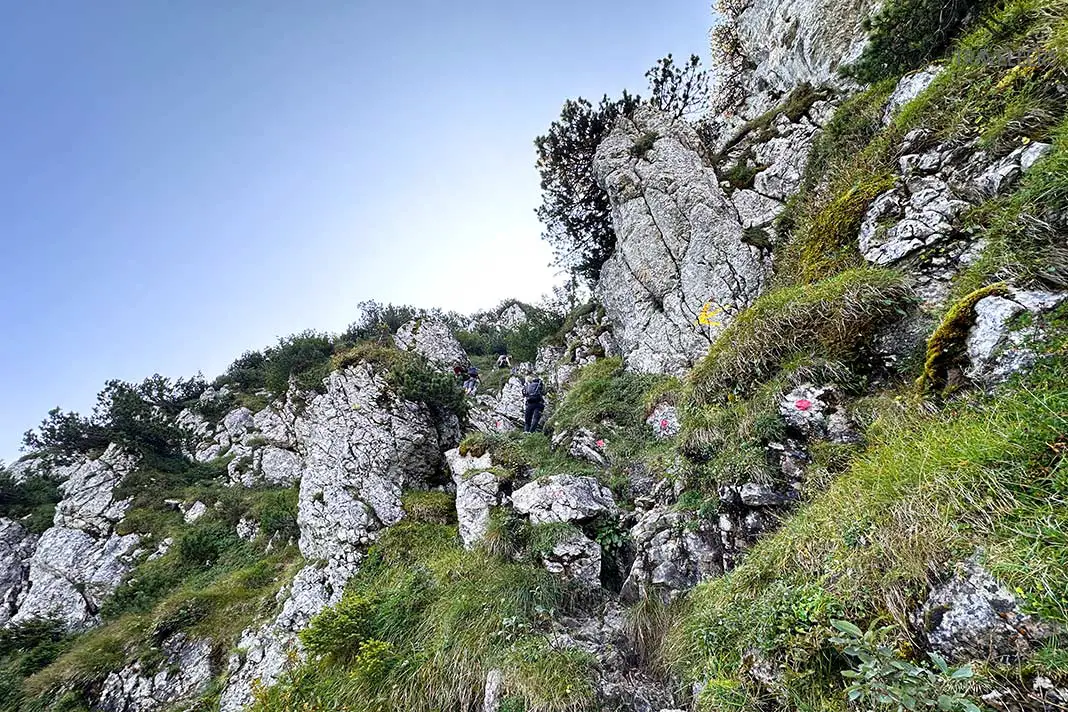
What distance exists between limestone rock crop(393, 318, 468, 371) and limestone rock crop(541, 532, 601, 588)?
42.5 ft

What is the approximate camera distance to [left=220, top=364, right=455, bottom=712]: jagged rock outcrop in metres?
7.97

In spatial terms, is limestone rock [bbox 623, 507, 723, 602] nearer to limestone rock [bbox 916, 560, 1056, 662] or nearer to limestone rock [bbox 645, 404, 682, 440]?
limestone rock [bbox 645, 404, 682, 440]

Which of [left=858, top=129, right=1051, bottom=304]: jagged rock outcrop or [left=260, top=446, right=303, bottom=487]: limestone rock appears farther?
[left=260, top=446, right=303, bottom=487]: limestone rock

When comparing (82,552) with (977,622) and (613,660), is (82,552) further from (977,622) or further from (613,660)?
(977,622)

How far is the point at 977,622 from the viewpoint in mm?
2246

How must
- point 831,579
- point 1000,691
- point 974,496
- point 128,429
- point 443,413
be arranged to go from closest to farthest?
point 1000,691 < point 974,496 < point 831,579 < point 443,413 < point 128,429

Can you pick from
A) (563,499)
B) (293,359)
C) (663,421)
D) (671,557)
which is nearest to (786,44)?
(663,421)

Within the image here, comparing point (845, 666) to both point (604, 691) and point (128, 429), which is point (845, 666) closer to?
point (604, 691)

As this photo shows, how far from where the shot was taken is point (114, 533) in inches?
580

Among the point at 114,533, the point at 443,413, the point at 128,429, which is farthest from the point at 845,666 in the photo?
the point at 128,429

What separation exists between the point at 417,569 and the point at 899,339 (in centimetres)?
807

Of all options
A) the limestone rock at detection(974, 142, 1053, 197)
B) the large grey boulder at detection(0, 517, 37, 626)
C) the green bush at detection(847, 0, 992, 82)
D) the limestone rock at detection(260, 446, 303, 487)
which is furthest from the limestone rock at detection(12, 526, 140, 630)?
the green bush at detection(847, 0, 992, 82)

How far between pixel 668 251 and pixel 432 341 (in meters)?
11.6

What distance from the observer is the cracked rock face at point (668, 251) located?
9.91 m
